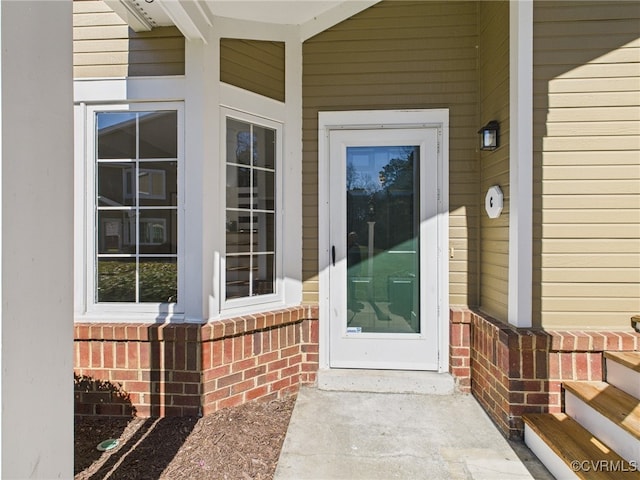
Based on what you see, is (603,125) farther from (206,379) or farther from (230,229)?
(206,379)

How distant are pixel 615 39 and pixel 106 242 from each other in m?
3.82

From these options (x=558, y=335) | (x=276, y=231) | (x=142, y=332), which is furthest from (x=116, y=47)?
(x=558, y=335)

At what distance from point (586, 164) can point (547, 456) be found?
180 centimetres

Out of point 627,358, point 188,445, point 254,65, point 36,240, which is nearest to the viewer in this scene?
point 36,240

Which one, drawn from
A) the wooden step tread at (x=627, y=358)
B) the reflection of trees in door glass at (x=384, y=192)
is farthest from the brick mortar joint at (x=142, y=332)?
the wooden step tread at (x=627, y=358)

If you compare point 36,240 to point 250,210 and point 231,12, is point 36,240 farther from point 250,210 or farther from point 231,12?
point 231,12

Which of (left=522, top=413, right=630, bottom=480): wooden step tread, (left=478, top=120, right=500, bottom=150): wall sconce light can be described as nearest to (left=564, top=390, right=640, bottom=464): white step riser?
(left=522, top=413, right=630, bottom=480): wooden step tread

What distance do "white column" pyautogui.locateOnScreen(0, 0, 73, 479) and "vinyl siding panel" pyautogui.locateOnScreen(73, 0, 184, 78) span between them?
1.88m

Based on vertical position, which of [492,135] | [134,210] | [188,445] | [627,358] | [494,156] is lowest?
[188,445]

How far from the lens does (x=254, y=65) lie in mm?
2859

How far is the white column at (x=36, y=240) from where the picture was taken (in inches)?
30.6

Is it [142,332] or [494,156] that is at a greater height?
[494,156]

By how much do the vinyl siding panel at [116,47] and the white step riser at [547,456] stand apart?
338 cm

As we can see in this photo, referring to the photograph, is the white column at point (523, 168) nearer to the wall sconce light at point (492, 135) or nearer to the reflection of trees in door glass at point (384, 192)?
the wall sconce light at point (492, 135)
